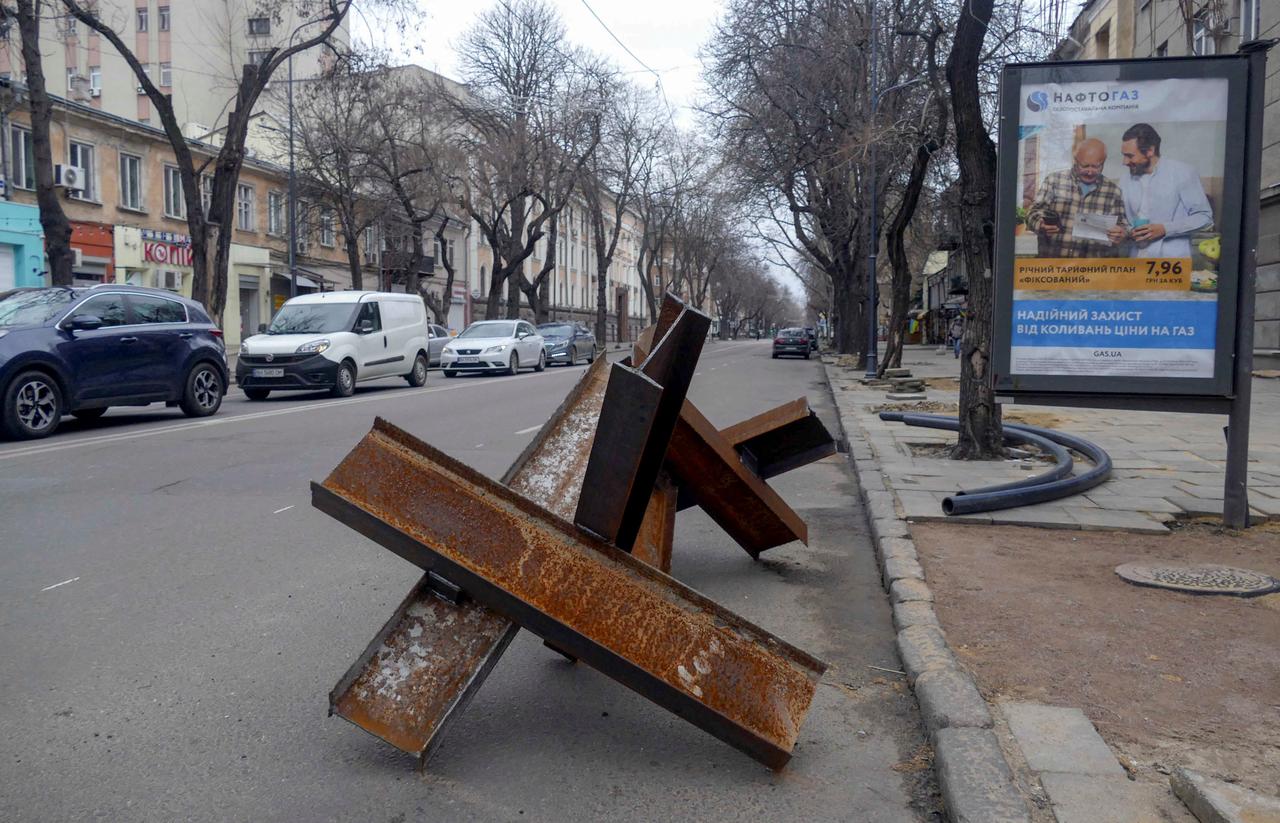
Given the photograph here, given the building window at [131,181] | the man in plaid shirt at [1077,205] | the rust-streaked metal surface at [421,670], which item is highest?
the building window at [131,181]

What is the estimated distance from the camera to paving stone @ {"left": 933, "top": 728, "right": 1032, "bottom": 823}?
279cm

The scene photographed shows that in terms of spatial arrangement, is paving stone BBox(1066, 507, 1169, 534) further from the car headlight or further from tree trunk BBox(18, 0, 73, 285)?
tree trunk BBox(18, 0, 73, 285)

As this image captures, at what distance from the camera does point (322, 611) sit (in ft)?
16.1

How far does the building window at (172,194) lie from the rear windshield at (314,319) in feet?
61.9

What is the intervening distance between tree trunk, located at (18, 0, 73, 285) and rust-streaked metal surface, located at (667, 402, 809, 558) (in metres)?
16.7

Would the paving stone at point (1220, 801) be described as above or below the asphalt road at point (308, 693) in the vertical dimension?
above

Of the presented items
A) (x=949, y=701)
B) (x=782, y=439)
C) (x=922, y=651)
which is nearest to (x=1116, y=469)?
(x=782, y=439)

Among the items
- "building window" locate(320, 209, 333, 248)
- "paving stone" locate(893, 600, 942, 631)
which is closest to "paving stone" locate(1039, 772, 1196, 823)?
"paving stone" locate(893, 600, 942, 631)

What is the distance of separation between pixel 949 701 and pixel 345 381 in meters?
15.6

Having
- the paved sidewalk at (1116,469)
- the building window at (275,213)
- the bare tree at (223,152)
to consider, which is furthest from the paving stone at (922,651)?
the building window at (275,213)

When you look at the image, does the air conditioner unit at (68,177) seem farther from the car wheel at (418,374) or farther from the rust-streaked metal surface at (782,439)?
the rust-streaked metal surface at (782,439)

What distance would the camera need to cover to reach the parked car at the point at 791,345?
42906 millimetres

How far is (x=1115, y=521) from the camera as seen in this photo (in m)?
6.80

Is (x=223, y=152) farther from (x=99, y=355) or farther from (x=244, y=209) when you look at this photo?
(x=244, y=209)
